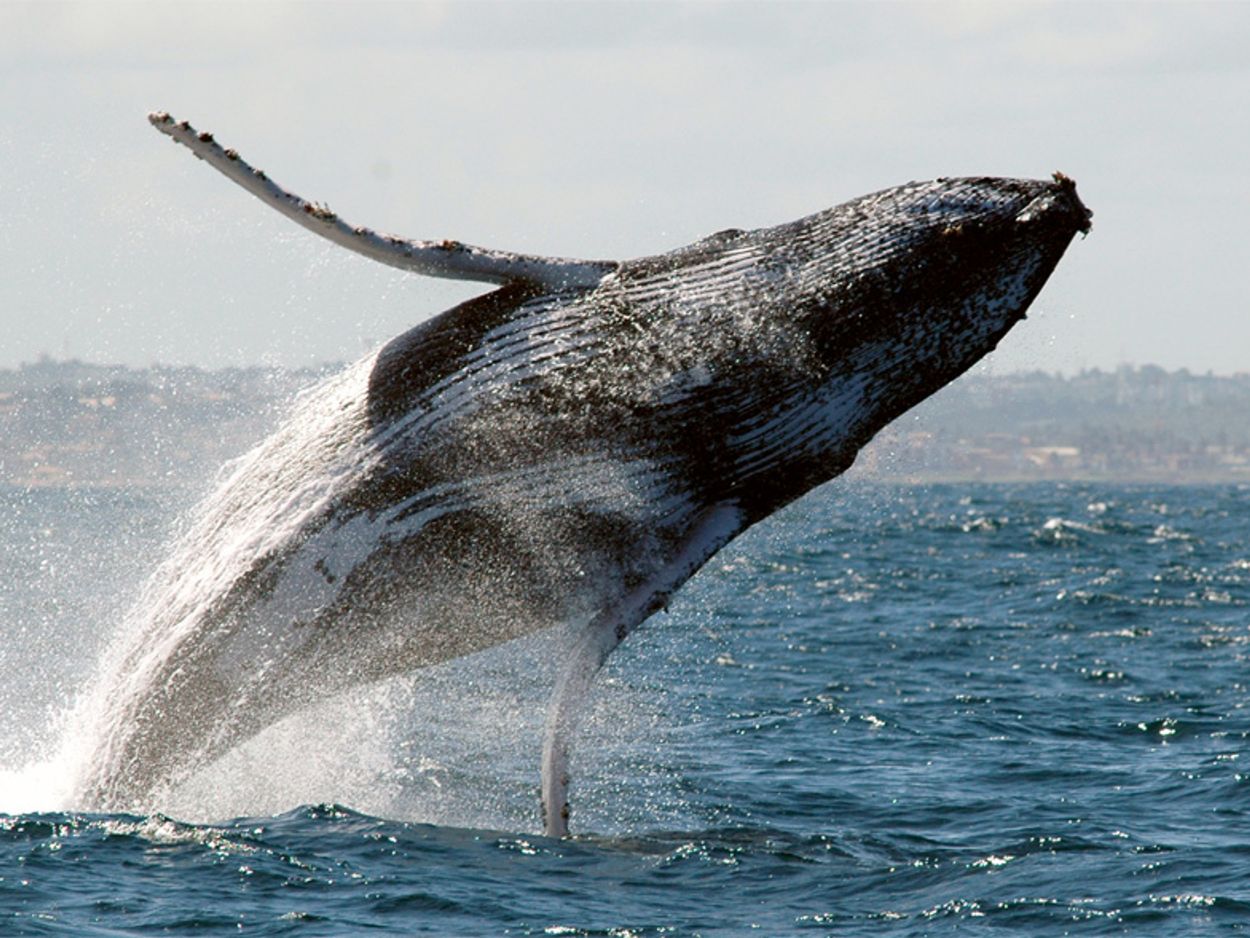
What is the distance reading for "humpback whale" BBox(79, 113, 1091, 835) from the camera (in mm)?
10797

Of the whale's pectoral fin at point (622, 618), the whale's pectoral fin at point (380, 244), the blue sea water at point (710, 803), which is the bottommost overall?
the blue sea water at point (710, 803)

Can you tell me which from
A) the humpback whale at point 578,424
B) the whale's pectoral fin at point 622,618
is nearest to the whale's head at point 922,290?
the humpback whale at point 578,424

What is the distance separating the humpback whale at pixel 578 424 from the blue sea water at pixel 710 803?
0.93 m

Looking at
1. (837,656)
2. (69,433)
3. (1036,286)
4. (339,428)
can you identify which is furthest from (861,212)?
(69,433)

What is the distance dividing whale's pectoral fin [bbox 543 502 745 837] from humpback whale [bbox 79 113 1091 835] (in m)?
0.02

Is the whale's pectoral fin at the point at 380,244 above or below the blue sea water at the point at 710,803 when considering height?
above

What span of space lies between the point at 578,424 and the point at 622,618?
1164 mm

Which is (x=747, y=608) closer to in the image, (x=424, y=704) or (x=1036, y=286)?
(x=424, y=704)

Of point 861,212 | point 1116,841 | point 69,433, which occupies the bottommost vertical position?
point 1116,841

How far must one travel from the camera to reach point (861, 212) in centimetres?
1114

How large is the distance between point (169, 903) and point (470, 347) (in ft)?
11.4

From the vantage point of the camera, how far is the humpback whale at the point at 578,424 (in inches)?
425

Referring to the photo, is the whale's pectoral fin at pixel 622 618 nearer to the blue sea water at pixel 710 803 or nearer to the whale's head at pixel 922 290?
the blue sea water at pixel 710 803

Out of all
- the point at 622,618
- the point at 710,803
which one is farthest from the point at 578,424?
the point at 710,803
